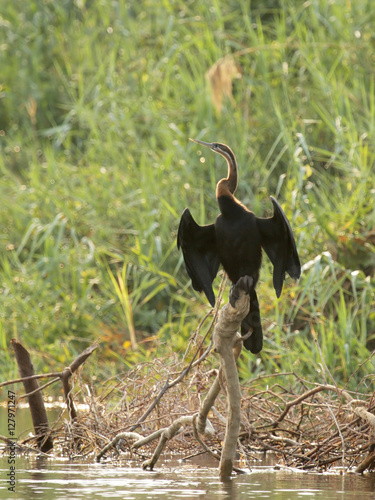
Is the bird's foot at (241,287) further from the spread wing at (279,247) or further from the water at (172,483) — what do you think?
the water at (172,483)

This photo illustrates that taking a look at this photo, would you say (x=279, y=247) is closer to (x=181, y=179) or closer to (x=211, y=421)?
(x=211, y=421)

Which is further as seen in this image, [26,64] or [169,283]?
[26,64]

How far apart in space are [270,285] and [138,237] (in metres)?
1.44

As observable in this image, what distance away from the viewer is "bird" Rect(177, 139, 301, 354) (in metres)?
4.32

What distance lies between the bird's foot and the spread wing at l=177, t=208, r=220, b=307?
0.26 m

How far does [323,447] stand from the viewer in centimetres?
502

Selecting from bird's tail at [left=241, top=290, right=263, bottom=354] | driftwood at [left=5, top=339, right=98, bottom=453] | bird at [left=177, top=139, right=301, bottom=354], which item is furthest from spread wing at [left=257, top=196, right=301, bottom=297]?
driftwood at [left=5, top=339, right=98, bottom=453]

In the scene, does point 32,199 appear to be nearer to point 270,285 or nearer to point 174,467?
point 270,285

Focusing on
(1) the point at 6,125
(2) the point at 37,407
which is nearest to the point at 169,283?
(2) the point at 37,407

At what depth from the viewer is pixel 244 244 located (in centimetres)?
437

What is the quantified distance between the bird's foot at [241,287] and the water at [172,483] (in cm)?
82

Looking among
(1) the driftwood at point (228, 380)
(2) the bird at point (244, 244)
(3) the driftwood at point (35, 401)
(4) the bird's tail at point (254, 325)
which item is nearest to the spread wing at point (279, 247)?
(2) the bird at point (244, 244)

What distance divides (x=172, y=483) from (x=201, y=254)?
1.04m

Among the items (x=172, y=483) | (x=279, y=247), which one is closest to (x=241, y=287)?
(x=279, y=247)
